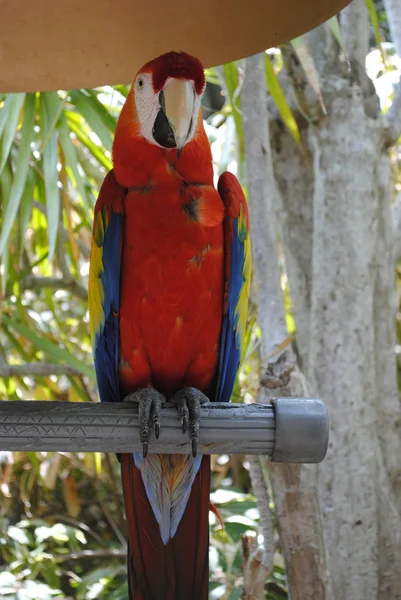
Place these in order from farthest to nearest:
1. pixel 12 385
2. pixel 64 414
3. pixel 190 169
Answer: pixel 12 385 → pixel 190 169 → pixel 64 414

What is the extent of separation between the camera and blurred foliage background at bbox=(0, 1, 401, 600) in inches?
52.1

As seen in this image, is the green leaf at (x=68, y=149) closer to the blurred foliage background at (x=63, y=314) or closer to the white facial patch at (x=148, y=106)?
the blurred foliage background at (x=63, y=314)

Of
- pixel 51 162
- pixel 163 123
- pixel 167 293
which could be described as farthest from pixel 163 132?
pixel 51 162

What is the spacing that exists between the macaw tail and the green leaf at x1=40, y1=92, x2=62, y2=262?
19.9 inches

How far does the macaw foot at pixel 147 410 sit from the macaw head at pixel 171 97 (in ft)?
0.99

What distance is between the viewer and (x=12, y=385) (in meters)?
1.80

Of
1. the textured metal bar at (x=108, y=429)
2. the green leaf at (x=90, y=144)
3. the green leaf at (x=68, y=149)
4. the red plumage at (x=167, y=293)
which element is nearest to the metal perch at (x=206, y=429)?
the textured metal bar at (x=108, y=429)

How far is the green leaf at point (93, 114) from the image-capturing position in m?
1.34

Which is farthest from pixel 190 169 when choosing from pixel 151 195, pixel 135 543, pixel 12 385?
pixel 12 385

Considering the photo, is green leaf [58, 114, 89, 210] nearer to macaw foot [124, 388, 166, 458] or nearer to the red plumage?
the red plumage

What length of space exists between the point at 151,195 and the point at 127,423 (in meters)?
0.28

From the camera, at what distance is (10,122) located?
48.6 inches

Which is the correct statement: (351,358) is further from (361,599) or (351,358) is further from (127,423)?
(127,423)

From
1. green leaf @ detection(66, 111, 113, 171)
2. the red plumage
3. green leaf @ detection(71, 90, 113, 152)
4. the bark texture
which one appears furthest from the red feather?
green leaf @ detection(66, 111, 113, 171)
